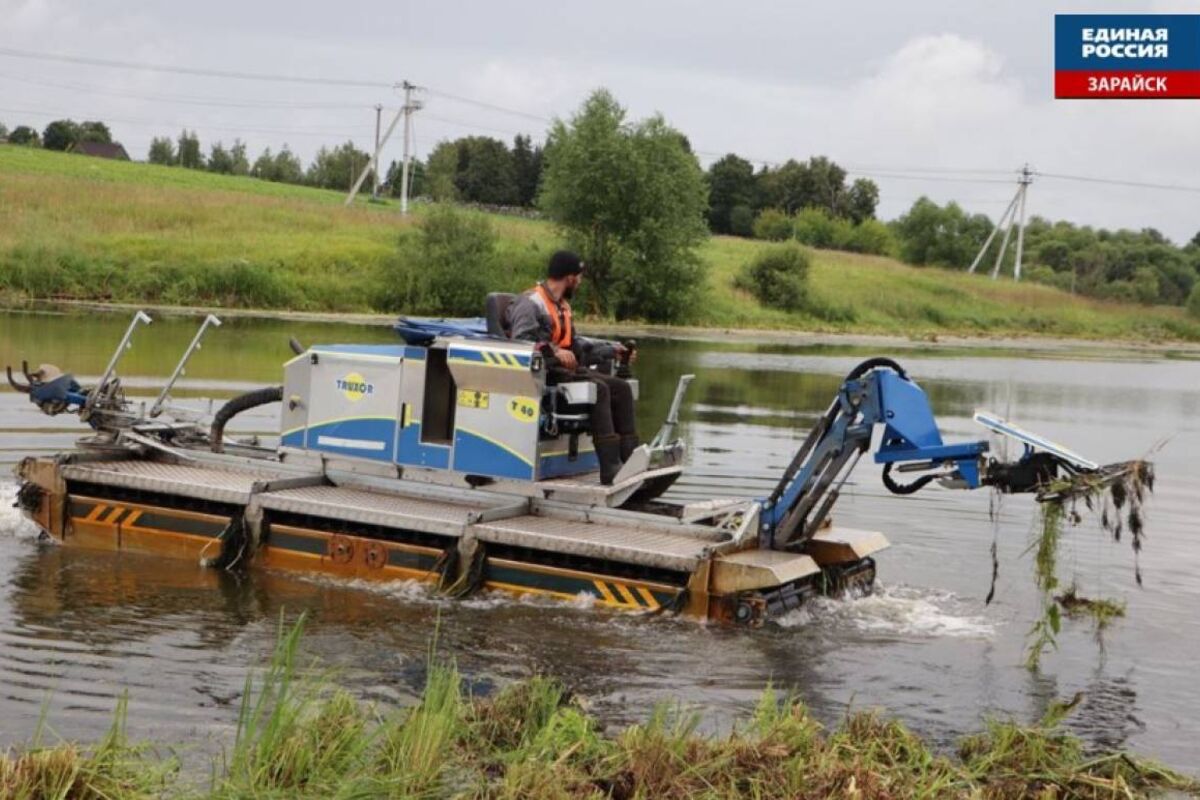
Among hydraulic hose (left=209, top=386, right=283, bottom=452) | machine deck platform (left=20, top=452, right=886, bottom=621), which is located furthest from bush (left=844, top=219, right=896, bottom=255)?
machine deck platform (left=20, top=452, right=886, bottom=621)

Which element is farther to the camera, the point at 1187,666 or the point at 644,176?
the point at 644,176

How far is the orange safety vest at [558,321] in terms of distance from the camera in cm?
1169

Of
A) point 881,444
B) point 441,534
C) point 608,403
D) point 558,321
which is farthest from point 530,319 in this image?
point 881,444

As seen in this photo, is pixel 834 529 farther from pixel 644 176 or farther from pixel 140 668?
pixel 644 176

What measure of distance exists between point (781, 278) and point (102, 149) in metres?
67.3

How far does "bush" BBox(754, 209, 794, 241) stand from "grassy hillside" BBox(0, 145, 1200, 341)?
21.9 m

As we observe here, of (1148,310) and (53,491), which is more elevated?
(1148,310)

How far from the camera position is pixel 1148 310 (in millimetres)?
85438

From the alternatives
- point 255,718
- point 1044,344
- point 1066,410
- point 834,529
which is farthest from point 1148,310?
point 255,718

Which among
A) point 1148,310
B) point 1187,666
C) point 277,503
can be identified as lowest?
point 1187,666

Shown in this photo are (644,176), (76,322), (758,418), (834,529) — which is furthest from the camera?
(644,176)

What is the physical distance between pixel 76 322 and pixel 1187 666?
2939 cm

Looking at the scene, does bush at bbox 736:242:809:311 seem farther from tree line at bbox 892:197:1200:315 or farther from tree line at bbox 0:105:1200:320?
tree line at bbox 892:197:1200:315

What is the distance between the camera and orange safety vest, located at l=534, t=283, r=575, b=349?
38.3 feet
